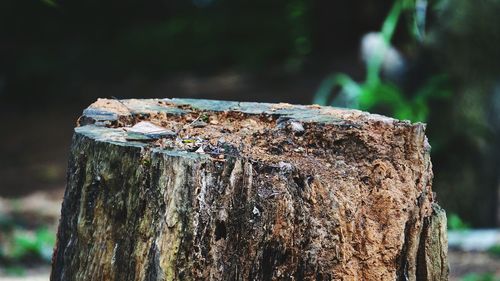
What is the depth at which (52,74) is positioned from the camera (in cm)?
1110

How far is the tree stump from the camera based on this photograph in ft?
6.77

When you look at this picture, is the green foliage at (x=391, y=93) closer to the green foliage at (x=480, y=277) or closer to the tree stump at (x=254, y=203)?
the green foliage at (x=480, y=277)

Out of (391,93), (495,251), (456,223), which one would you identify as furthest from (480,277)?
(391,93)

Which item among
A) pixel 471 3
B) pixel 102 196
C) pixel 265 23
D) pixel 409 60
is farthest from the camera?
pixel 265 23

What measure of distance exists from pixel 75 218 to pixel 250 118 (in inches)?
25.0

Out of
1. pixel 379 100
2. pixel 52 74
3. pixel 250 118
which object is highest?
pixel 52 74

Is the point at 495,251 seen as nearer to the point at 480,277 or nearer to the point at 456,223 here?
the point at 456,223

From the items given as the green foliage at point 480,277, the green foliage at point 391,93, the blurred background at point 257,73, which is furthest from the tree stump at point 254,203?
the green foliage at point 391,93

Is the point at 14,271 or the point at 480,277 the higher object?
the point at 480,277

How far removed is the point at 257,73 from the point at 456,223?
4.90 m

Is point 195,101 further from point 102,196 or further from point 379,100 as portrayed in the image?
point 379,100

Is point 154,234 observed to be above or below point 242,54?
below

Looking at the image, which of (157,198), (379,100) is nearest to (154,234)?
(157,198)

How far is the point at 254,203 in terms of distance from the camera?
2.09m
